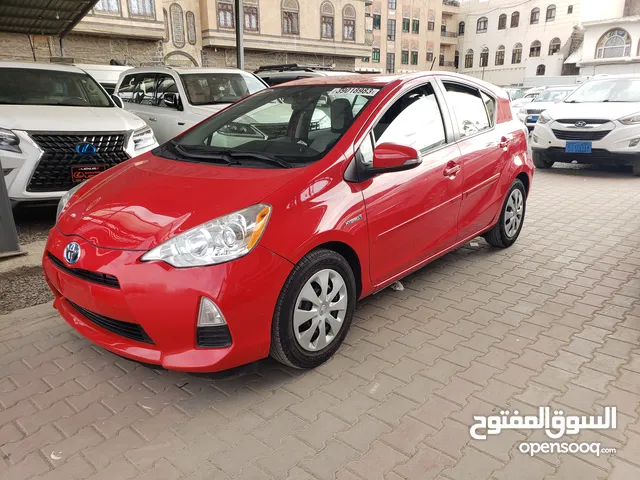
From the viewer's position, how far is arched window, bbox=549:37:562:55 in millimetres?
51125

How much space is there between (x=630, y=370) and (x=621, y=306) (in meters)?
0.93

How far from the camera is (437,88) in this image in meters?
3.62

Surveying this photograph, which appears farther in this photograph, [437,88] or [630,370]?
[437,88]

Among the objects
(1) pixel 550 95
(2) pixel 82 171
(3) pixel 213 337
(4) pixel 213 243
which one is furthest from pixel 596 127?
(1) pixel 550 95

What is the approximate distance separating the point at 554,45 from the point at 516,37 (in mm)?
4502

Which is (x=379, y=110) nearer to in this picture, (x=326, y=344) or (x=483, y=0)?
(x=326, y=344)

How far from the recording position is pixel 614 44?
45.7m

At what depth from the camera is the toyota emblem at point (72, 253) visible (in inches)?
98.3

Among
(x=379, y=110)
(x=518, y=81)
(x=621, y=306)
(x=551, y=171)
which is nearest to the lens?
(x=379, y=110)

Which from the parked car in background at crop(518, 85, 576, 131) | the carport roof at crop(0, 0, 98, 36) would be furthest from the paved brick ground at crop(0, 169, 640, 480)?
the carport roof at crop(0, 0, 98, 36)

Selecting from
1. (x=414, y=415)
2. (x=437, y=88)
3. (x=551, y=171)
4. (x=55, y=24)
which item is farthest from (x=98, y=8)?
(x=414, y=415)

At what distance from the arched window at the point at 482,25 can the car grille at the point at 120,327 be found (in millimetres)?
62640

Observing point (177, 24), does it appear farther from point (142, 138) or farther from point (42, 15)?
point (142, 138)

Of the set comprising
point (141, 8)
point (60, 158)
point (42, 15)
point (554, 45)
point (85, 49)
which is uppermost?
point (554, 45)
